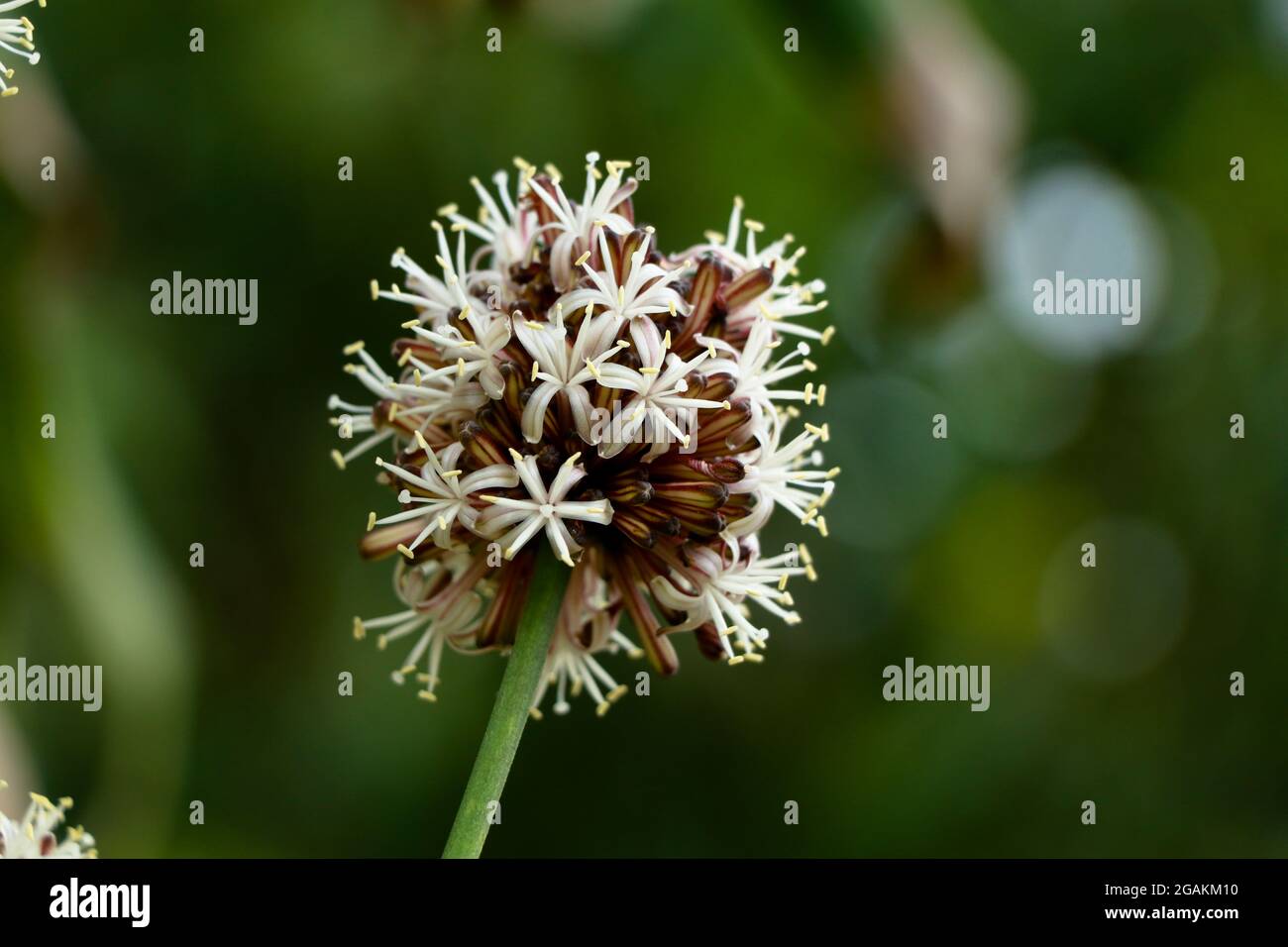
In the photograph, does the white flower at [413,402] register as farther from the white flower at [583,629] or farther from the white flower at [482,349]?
the white flower at [583,629]

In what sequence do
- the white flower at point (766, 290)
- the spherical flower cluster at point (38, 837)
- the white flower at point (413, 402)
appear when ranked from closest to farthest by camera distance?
1. the spherical flower cluster at point (38, 837)
2. the white flower at point (413, 402)
3. the white flower at point (766, 290)

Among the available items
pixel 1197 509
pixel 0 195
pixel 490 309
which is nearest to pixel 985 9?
pixel 1197 509

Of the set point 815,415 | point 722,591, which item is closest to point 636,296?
point 722,591

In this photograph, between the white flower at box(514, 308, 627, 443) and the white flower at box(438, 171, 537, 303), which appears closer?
the white flower at box(514, 308, 627, 443)

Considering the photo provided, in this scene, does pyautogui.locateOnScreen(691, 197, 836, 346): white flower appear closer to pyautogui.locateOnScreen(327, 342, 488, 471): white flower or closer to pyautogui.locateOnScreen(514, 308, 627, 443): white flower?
pyautogui.locateOnScreen(514, 308, 627, 443): white flower

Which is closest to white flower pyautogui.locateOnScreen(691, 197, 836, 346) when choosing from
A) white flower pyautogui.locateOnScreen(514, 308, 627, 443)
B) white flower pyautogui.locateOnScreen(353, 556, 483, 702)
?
white flower pyautogui.locateOnScreen(514, 308, 627, 443)

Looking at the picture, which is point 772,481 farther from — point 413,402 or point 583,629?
point 413,402

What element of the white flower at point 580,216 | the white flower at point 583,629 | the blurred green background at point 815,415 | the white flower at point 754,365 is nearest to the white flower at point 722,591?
the white flower at point 583,629

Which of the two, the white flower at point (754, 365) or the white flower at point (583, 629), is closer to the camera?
the white flower at point (754, 365)
